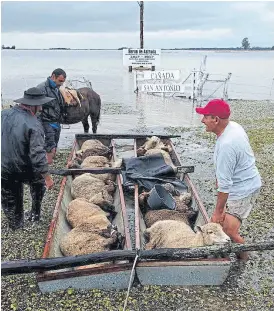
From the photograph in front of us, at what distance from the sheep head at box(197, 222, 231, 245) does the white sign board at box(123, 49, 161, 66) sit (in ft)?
74.7

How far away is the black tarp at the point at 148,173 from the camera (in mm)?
7754

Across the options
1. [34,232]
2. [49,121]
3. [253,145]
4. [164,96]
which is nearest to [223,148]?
[34,232]

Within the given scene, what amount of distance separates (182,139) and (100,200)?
26.1ft

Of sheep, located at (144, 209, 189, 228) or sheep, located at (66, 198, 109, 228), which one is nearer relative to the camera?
sheep, located at (66, 198, 109, 228)

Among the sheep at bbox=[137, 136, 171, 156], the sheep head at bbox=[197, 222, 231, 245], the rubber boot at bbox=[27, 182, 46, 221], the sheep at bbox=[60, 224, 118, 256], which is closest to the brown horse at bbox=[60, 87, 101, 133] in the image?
the sheep at bbox=[137, 136, 171, 156]

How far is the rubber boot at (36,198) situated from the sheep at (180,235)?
1.96 meters

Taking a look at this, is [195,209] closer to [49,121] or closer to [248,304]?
[248,304]

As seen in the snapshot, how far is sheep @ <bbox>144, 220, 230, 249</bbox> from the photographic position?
17.0 ft

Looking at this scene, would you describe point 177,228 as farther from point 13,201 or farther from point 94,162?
point 94,162

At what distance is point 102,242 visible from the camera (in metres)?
5.46

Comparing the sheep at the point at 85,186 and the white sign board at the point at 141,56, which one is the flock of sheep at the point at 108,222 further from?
the white sign board at the point at 141,56

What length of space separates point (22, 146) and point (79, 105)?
579 cm

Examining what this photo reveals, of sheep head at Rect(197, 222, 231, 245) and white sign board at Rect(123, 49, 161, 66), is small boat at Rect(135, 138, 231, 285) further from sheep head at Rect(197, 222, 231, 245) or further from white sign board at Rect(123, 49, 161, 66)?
white sign board at Rect(123, 49, 161, 66)

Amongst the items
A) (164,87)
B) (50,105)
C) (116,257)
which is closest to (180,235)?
(116,257)
